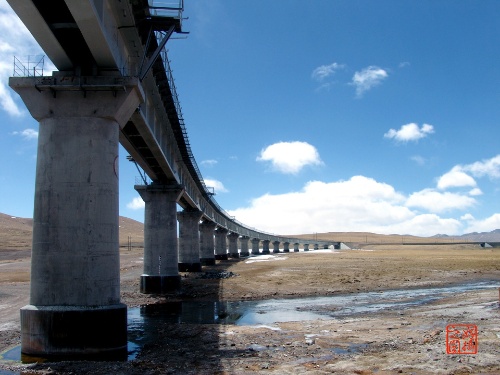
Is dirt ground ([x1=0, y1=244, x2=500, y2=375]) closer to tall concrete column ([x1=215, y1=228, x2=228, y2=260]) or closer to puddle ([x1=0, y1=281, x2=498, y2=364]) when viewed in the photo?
puddle ([x1=0, y1=281, x2=498, y2=364])

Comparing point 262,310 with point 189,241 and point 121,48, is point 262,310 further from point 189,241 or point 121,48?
point 189,241

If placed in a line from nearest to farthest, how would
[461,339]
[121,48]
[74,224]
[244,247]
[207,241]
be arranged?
[461,339] → [74,224] → [121,48] → [207,241] → [244,247]

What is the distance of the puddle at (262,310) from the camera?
777 inches

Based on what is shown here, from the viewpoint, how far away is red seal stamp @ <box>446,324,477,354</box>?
1257 cm

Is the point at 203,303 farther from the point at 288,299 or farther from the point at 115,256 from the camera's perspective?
the point at 115,256

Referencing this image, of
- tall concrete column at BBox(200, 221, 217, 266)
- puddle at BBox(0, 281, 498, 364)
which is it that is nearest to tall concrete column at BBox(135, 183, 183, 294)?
puddle at BBox(0, 281, 498, 364)

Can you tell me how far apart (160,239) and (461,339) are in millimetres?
24506

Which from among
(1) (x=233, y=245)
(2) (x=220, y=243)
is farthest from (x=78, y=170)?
(1) (x=233, y=245)

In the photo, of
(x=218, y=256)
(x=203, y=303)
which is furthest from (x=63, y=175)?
(x=218, y=256)

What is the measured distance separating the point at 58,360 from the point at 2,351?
8.27 ft

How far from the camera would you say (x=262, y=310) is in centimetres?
2423

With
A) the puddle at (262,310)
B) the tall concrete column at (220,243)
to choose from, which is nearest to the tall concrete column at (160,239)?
the puddle at (262,310)

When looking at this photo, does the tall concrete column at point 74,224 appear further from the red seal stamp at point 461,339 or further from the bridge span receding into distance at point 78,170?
the red seal stamp at point 461,339

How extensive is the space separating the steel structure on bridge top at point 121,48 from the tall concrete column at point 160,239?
5460 mm
